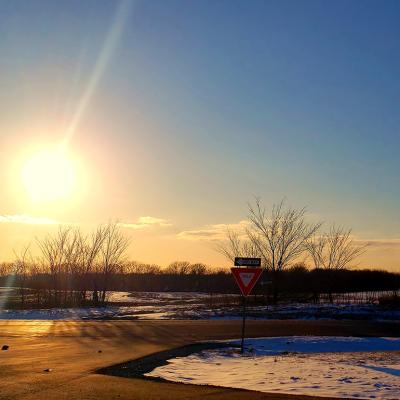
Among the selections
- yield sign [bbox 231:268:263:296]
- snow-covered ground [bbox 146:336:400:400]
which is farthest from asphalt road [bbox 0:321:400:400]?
yield sign [bbox 231:268:263:296]

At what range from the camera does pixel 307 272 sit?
70562 mm

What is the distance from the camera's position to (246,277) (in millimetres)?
16719

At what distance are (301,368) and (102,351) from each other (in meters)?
6.16

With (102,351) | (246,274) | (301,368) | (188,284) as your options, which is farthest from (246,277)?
(188,284)

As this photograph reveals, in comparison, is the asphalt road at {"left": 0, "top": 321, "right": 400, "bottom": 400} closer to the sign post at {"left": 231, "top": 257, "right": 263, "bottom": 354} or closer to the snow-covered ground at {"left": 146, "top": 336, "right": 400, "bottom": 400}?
the snow-covered ground at {"left": 146, "top": 336, "right": 400, "bottom": 400}

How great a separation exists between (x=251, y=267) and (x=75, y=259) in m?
36.8

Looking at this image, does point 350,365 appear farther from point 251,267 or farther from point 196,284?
point 196,284

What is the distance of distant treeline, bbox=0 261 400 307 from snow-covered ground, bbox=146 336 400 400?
23.9 m

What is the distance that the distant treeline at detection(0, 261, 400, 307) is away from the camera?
155 ft

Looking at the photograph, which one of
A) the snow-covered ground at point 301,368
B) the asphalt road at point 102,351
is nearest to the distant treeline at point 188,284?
the asphalt road at point 102,351

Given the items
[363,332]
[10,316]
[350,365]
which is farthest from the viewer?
[10,316]

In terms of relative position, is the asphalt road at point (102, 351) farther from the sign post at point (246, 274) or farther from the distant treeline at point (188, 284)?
the distant treeline at point (188, 284)

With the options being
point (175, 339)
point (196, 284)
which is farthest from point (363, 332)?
point (196, 284)

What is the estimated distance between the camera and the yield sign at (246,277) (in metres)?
16.6
